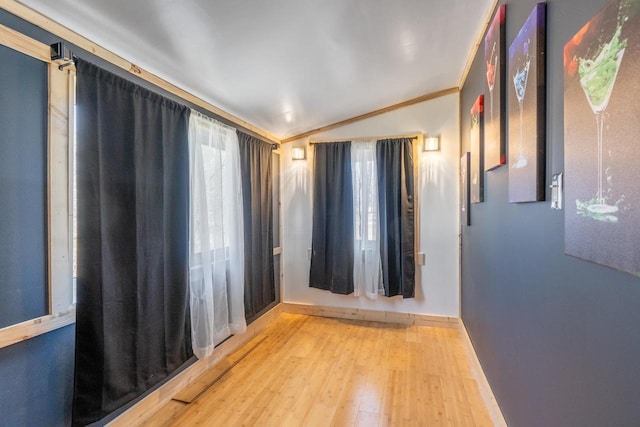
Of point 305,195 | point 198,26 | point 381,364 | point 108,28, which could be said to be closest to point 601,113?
point 198,26

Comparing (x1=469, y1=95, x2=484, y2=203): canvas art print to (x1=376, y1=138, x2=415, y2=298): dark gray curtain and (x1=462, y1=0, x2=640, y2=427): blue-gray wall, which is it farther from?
(x1=376, y1=138, x2=415, y2=298): dark gray curtain

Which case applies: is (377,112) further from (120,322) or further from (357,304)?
(120,322)

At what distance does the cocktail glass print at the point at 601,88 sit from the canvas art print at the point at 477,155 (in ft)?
4.64

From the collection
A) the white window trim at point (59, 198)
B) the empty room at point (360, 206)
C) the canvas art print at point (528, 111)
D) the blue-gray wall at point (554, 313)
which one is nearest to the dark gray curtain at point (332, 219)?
the empty room at point (360, 206)

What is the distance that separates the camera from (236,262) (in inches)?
107

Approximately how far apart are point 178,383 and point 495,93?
2872 mm

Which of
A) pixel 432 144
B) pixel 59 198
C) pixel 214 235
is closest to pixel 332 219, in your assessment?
pixel 432 144

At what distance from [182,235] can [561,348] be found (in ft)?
7.07

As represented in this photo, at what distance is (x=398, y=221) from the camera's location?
342 centimetres

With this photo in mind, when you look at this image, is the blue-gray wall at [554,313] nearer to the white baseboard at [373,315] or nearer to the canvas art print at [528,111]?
the canvas art print at [528,111]

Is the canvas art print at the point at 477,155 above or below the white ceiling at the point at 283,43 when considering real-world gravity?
below

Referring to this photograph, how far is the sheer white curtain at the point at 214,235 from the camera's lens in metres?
2.26

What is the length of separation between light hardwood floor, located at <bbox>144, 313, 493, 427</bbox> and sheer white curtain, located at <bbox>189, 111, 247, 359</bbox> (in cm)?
34

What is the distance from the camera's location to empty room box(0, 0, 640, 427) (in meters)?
0.89
